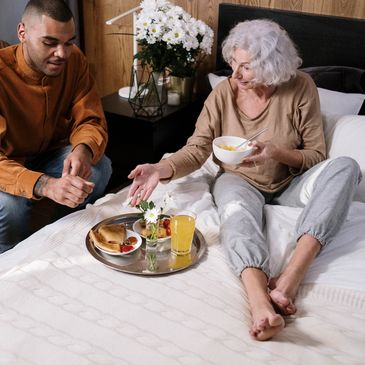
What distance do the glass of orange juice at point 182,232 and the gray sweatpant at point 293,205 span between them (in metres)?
0.13

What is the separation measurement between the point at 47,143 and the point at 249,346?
1.28 meters

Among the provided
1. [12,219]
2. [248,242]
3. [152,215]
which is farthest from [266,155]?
[12,219]

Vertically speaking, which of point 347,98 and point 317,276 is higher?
point 347,98

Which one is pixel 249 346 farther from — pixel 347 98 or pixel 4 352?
pixel 347 98

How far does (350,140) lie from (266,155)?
45cm

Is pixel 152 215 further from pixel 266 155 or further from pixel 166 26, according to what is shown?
pixel 166 26

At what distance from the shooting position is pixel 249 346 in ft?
3.93

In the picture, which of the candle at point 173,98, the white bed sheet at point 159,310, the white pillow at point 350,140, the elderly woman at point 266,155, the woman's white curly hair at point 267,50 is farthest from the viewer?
the candle at point 173,98

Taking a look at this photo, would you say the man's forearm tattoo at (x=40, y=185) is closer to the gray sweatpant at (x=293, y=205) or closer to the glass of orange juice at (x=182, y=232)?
the glass of orange juice at (x=182, y=232)

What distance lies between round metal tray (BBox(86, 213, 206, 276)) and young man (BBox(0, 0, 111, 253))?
0.25 metres

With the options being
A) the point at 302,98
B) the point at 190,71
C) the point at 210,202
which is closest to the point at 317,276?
the point at 210,202

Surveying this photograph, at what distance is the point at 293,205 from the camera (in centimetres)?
187

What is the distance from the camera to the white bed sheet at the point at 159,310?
1143 mm

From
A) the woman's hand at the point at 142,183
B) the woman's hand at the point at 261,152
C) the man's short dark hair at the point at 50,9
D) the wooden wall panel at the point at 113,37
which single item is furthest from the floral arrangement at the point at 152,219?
the wooden wall panel at the point at 113,37
